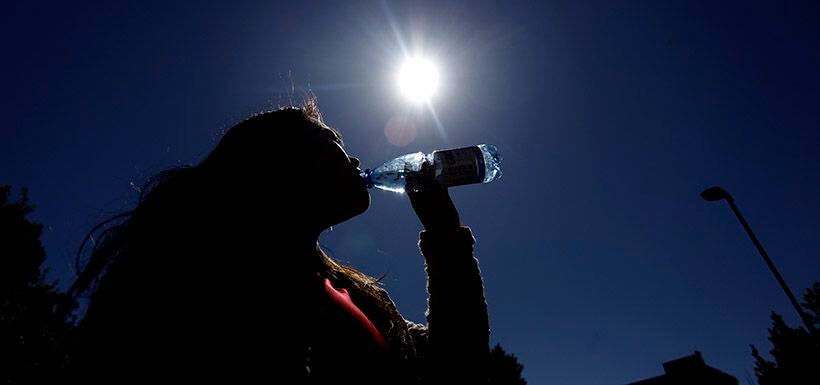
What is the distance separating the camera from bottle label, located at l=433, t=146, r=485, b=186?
3.54 meters

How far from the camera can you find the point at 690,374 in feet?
74.6

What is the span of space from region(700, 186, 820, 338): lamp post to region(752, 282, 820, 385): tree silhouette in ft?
46.0

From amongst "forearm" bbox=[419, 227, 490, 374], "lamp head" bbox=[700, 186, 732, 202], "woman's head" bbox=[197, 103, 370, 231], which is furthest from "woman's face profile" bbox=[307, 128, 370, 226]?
"lamp head" bbox=[700, 186, 732, 202]

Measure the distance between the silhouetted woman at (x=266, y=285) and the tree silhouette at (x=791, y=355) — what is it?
28638 millimetres

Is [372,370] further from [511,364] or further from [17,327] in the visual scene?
[511,364]

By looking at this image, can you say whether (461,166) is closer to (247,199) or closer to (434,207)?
(434,207)

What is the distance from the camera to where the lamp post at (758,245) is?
10.9m

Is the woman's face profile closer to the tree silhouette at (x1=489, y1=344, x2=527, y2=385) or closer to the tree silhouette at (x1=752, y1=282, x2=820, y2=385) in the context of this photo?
the tree silhouette at (x1=489, y1=344, x2=527, y2=385)

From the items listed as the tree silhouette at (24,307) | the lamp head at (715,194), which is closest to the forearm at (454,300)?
the tree silhouette at (24,307)

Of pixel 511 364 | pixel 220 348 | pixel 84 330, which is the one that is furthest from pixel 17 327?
pixel 511 364

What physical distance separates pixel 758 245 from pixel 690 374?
1615 centimetres

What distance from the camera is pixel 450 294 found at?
2193mm

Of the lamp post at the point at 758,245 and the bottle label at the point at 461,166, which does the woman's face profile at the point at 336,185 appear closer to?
the bottle label at the point at 461,166

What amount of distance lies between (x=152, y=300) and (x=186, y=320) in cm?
19
